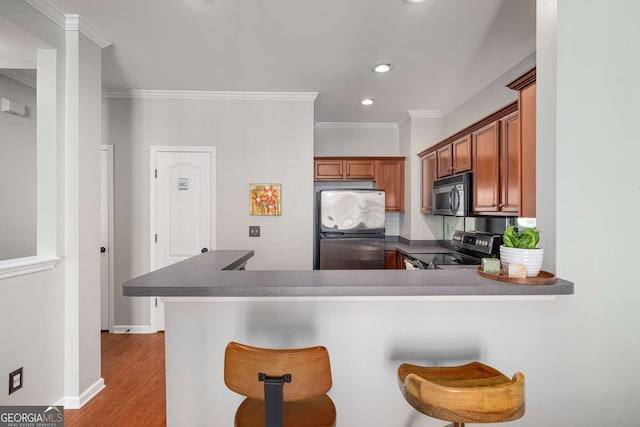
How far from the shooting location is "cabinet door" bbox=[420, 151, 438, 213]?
3634 millimetres

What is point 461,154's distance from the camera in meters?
2.96

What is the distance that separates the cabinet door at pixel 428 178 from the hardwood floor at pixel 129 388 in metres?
3.24

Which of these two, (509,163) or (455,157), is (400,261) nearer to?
(455,157)

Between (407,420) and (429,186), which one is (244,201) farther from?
(407,420)

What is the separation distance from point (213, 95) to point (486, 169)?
2845 mm

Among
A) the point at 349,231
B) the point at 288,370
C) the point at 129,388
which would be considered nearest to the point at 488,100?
the point at 349,231

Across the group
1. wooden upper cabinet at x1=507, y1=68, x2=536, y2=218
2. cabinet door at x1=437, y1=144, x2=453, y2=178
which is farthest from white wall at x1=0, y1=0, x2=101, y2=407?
cabinet door at x1=437, y1=144, x2=453, y2=178

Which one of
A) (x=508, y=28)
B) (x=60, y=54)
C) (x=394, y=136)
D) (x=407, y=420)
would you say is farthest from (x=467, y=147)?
(x=60, y=54)

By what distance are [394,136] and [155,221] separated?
3.43 m

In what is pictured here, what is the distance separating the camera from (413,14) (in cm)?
206

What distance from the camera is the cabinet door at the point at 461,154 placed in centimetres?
282

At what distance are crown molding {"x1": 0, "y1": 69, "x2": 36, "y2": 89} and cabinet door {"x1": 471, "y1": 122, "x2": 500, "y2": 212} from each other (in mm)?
4286

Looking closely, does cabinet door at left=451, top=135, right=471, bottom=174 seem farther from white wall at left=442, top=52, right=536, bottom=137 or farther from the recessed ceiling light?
the recessed ceiling light

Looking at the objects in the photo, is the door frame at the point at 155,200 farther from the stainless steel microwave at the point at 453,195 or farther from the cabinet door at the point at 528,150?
the cabinet door at the point at 528,150
